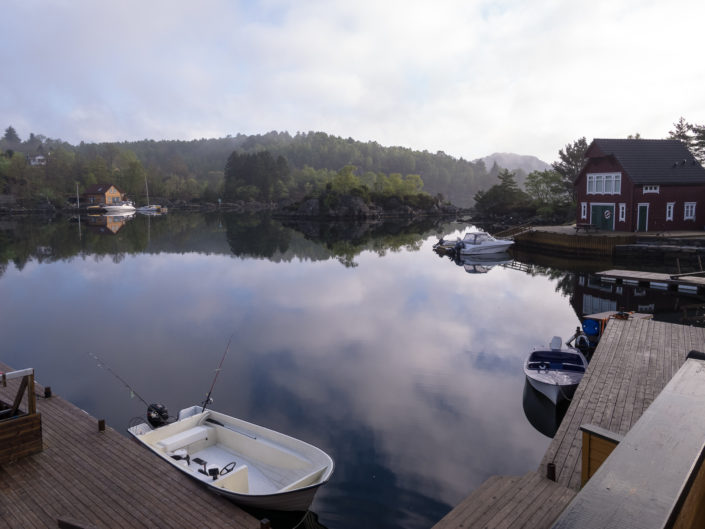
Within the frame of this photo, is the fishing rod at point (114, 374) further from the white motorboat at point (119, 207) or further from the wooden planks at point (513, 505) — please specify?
the white motorboat at point (119, 207)

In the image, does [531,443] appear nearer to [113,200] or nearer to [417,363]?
[417,363]

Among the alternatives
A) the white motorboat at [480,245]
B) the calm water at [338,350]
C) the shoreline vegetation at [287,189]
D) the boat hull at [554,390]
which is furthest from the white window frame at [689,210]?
the boat hull at [554,390]

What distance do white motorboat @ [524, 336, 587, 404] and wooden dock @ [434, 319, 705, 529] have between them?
0.67 metres

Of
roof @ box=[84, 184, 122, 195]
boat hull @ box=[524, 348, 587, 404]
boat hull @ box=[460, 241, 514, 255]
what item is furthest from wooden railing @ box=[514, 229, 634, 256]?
roof @ box=[84, 184, 122, 195]

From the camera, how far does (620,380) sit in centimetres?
1246

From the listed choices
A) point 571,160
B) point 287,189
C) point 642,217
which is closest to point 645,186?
point 642,217

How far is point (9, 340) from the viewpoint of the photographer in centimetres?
2152

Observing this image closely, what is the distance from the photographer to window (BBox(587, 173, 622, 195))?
45.1 m

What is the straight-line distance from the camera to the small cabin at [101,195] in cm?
13575

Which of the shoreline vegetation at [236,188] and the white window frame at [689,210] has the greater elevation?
the shoreline vegetation at [236,188]

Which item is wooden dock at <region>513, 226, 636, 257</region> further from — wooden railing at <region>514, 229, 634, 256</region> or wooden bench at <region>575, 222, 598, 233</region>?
wooden bench at <region>575, 222, 598, 233</region>

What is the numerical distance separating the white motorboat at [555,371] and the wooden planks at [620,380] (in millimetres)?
630

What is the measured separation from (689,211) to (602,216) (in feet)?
22.6

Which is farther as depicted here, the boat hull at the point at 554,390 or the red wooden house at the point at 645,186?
the red wooden house at the point at 645,186
